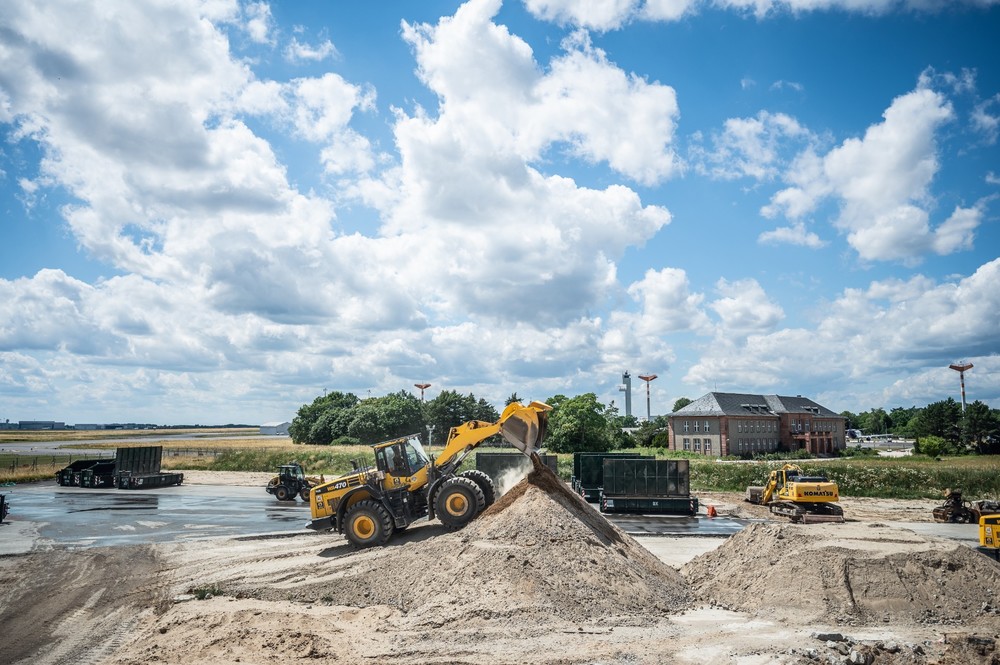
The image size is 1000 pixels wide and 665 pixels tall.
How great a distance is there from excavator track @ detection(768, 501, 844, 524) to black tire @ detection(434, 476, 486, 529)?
16.0 meters

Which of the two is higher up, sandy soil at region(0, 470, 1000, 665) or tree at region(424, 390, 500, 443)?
tree at region(424, 390, 500, 443)

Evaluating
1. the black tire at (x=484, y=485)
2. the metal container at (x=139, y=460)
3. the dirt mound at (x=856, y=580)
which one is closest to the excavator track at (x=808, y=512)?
the dirt mound at (x=856, y=580)

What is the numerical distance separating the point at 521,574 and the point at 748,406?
Result: 242 ft

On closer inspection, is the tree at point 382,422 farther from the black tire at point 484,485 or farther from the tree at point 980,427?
the tree at point 980,427

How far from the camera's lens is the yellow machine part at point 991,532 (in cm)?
1883

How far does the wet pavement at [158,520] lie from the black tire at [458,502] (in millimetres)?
8700

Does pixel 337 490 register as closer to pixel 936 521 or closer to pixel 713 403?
pixel 936 521

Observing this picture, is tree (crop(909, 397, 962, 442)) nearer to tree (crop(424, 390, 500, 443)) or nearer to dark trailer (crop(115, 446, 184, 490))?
tree (crop(424, 390, 500, 443))

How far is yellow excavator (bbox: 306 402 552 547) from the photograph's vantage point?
59.1 feet

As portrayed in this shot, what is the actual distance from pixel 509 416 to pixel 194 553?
427 inches

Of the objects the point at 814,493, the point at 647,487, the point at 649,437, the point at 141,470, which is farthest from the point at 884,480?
the point at 649,437

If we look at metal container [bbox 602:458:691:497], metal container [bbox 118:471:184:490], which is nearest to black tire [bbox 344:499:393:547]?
metal container [bbox 602:458:691:497]

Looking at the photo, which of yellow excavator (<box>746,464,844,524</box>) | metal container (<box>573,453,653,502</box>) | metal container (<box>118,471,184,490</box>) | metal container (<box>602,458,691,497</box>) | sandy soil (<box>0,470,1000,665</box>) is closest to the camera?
sandy soil (<box>0,470,1000,665</box>)

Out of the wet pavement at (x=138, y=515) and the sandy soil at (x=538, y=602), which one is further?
the wet pavement at (x=138, y=515)
